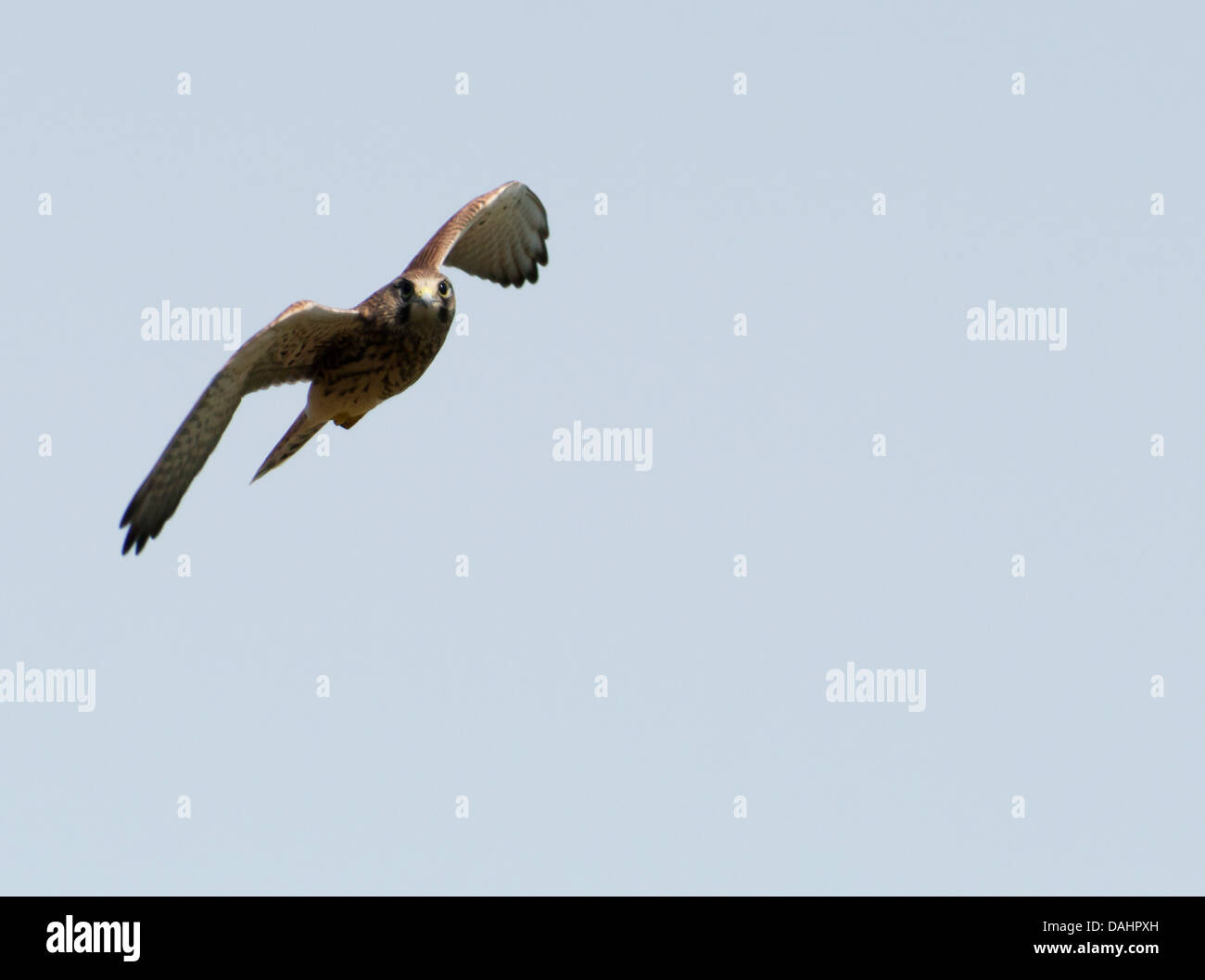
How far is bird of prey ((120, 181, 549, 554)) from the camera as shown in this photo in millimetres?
12680

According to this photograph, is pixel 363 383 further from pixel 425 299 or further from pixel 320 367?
pixel 425 299

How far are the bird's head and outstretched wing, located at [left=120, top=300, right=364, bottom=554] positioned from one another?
36 centimetres

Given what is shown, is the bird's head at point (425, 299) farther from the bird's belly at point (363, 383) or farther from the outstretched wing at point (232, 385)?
the outstretched wing at point (232, 385)

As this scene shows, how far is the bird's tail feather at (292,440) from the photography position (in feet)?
45.4

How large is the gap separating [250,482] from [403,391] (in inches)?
52.5

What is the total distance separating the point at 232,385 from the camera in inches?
517

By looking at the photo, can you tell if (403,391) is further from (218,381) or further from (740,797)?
(740,797)

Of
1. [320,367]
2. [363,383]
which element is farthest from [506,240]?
[363,383]

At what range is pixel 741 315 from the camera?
79.0 feet

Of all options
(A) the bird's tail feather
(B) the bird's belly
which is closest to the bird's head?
(B) the bird's belly

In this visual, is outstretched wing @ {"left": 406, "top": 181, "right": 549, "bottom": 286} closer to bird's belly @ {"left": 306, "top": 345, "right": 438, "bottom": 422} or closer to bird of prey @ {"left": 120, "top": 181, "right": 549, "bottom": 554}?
bird of prey @ {"left": 120, "top": 181, "right": 549, "bottom": 554}

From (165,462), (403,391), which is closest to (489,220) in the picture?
(403,391)

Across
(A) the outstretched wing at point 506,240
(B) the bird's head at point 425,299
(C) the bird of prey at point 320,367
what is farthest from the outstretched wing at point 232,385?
(A) the outstretched wing at point 506,240

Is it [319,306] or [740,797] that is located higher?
[319,306]
